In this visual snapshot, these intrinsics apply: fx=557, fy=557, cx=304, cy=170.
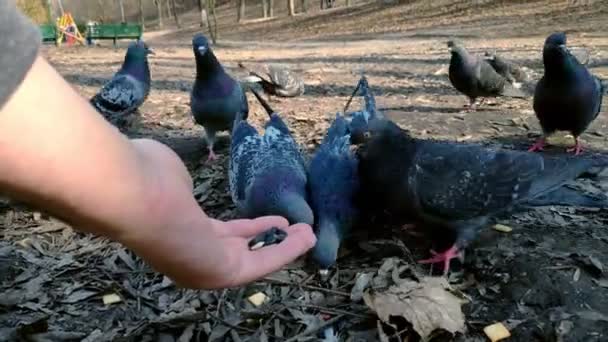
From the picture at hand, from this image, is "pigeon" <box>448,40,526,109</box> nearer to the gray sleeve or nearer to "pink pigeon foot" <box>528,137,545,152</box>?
"pink pigeon foot" <box>528,137,545,152</box>

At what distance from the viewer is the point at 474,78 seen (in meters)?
5.82

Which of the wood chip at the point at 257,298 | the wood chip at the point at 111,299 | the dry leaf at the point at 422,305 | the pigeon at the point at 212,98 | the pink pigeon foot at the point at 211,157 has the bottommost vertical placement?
the wood chip at the point at 111,299

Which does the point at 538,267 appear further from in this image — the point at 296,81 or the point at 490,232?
the point at 296,81

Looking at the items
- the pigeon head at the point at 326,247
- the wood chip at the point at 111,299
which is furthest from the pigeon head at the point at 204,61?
the wood chip at the point at 111,299

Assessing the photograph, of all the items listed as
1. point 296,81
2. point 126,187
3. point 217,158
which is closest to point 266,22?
point 296,81

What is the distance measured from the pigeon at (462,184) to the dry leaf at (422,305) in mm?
413

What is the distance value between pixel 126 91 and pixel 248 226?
4685 millimetres

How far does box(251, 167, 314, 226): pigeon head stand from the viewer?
2.83 meters

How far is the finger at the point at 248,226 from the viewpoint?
1.39 m

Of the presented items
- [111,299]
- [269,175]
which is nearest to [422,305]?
[269,175]

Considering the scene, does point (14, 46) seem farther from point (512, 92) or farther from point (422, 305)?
point (512, 92)

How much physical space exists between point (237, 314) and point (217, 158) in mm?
2279

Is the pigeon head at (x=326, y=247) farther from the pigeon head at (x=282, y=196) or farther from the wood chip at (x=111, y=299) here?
the wood chip at (x=111, y=299)

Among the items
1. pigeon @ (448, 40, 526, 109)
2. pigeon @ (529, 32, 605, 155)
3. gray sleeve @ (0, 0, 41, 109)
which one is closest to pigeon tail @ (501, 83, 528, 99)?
pigeon @ (448, 40, 526, 109)
